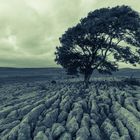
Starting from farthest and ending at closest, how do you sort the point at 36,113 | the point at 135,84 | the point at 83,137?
the point at 135,84
the point at 36,113
the point at 83,137

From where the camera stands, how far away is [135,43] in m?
63.8

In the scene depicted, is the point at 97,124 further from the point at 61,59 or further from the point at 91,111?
the point at 61,59

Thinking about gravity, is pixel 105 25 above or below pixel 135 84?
above

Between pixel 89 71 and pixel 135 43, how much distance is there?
1004 centimetres

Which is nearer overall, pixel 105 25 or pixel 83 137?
pixel 83 137

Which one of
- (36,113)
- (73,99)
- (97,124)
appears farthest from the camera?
(73,99)

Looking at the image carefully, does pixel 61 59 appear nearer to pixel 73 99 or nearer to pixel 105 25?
pixel 105 25

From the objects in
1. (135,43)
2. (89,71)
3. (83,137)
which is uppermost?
(135,43)

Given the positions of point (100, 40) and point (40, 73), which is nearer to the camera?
point (100, 40)

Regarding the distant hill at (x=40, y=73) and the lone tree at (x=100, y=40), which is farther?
the distant hill at (x=40, y=73)

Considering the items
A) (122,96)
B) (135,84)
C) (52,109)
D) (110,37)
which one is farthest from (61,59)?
(52,109)

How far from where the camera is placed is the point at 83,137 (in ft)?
80.6

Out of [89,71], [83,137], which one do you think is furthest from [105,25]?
[83,137]

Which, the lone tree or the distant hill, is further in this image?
the distant hill
